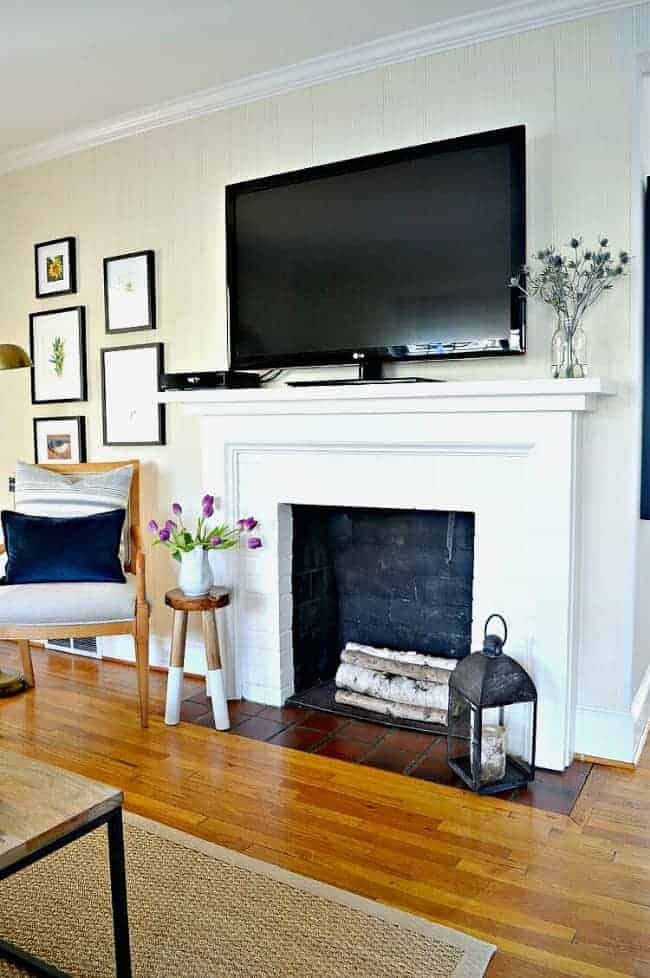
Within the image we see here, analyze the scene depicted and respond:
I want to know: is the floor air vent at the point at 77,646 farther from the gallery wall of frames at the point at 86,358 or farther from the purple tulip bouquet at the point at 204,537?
the purple tulip bouquet at the point at 204,537

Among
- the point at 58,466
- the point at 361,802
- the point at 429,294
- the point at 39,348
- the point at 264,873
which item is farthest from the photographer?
the point at 39,348

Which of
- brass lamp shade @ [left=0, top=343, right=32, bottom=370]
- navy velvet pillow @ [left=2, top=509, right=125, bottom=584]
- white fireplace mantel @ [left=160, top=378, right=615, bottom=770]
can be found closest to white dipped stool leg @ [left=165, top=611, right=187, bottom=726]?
white fireplace mantel @ [left=160, top=378, right=615, bottom=770]

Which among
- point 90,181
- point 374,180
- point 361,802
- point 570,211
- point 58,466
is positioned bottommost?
point 361,802

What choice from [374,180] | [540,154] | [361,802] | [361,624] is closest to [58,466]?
[361,624]

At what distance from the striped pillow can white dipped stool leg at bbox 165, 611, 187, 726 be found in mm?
710

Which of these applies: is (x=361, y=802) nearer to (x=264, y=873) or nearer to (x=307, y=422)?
(x=264, y=873)

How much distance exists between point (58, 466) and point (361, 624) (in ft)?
5.32

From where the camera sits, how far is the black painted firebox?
10.3 feet

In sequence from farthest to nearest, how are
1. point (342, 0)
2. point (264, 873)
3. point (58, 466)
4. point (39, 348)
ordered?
point (39, 348)
point (58, 466)
point (342, 0)
point (264, 873)

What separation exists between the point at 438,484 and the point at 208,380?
0.99 m

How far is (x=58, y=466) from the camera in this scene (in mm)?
3842

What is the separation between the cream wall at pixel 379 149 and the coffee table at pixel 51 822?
1.73m

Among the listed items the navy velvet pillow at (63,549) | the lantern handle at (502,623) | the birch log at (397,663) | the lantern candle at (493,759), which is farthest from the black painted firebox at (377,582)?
the navy velvet pillow at (63,549)

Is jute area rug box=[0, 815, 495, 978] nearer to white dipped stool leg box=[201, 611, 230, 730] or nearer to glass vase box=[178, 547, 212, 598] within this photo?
white dipped stool leg box=[201, 611, 230, 730]
